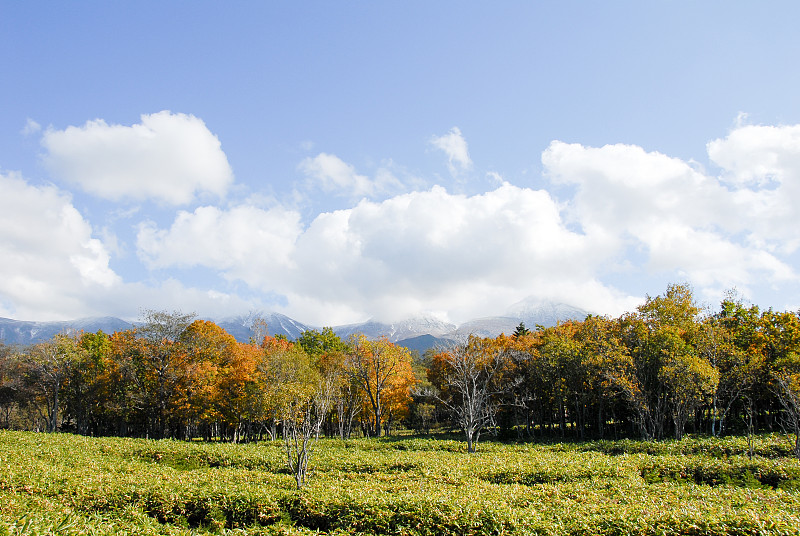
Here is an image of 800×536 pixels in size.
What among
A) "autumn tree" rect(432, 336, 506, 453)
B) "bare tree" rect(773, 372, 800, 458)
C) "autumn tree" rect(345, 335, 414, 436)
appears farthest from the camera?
"autumn tree" rect(345, 335, 414, 436)

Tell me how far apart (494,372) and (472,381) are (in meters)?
2.65

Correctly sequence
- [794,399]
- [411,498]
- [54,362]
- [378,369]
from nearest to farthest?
[411,498] < [794,399] < [54,362] < [378,369]

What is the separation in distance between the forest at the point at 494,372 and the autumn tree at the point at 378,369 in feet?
0.51

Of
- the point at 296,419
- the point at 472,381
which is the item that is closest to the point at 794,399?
the point at 296,419

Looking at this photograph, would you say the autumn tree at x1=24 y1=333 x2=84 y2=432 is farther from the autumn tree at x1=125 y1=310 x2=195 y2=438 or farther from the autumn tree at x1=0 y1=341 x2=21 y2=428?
the autumn tree at x1=125 y1=310 x2=195 y2=438

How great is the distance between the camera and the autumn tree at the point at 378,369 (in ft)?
143

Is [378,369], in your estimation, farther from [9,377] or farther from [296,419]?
[9,377]

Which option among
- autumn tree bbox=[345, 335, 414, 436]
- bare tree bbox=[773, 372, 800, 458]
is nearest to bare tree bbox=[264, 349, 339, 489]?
autumn tree bbox=[345, 335, 414, 436]

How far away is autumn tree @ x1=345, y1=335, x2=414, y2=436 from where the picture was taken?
43481 millimetres

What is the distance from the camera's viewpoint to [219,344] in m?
42.2

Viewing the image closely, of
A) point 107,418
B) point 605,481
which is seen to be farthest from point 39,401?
point 605,481

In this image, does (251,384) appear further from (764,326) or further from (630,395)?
(764,326)

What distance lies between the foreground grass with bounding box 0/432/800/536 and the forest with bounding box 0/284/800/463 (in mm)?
10708

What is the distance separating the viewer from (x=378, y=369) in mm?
43719
